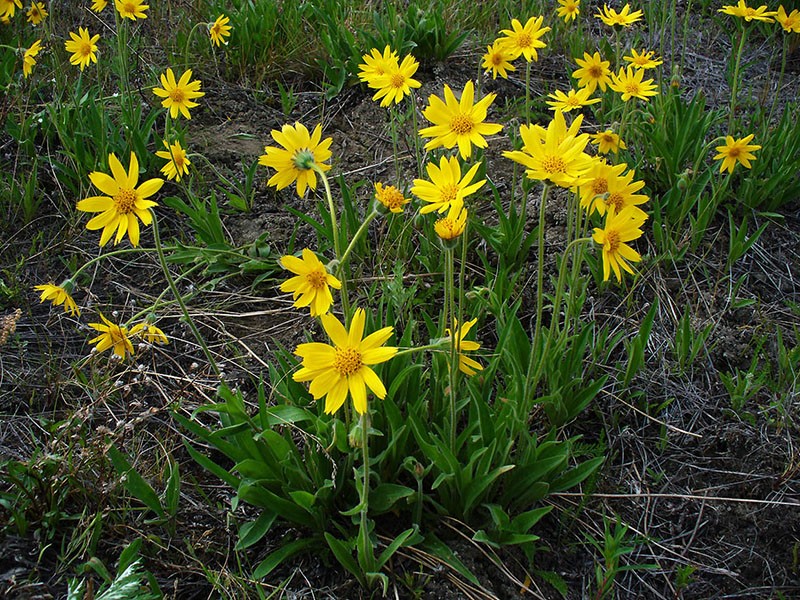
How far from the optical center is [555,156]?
184 cm

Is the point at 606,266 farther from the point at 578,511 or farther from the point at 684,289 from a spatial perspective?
the point at 684,289

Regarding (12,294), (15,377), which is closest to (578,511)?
(15,377)

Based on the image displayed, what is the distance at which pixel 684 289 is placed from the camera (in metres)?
2.95

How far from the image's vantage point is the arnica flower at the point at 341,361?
161cm

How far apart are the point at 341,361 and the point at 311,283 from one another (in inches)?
8.7

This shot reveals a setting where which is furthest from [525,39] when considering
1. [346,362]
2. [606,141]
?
[346,362]

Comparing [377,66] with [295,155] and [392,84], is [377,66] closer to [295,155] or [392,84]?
[392,84]

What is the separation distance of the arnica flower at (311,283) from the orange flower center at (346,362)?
117 mm

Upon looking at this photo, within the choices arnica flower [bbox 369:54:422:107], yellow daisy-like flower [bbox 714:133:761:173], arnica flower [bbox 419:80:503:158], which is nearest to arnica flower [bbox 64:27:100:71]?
arnica flower [bbox 369:54:422:107]

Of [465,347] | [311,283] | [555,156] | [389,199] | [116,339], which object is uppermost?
[555,156]

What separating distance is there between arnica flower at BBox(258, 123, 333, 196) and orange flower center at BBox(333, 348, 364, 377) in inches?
21.3

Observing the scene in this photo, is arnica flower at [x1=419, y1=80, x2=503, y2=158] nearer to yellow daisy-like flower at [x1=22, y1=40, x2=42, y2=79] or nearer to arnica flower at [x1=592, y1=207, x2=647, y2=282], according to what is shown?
arnica flower at [x1=592, y1=207, x2=647, y2=282]

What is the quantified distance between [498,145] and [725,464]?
6.73 ft

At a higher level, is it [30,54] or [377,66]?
[377,66]
